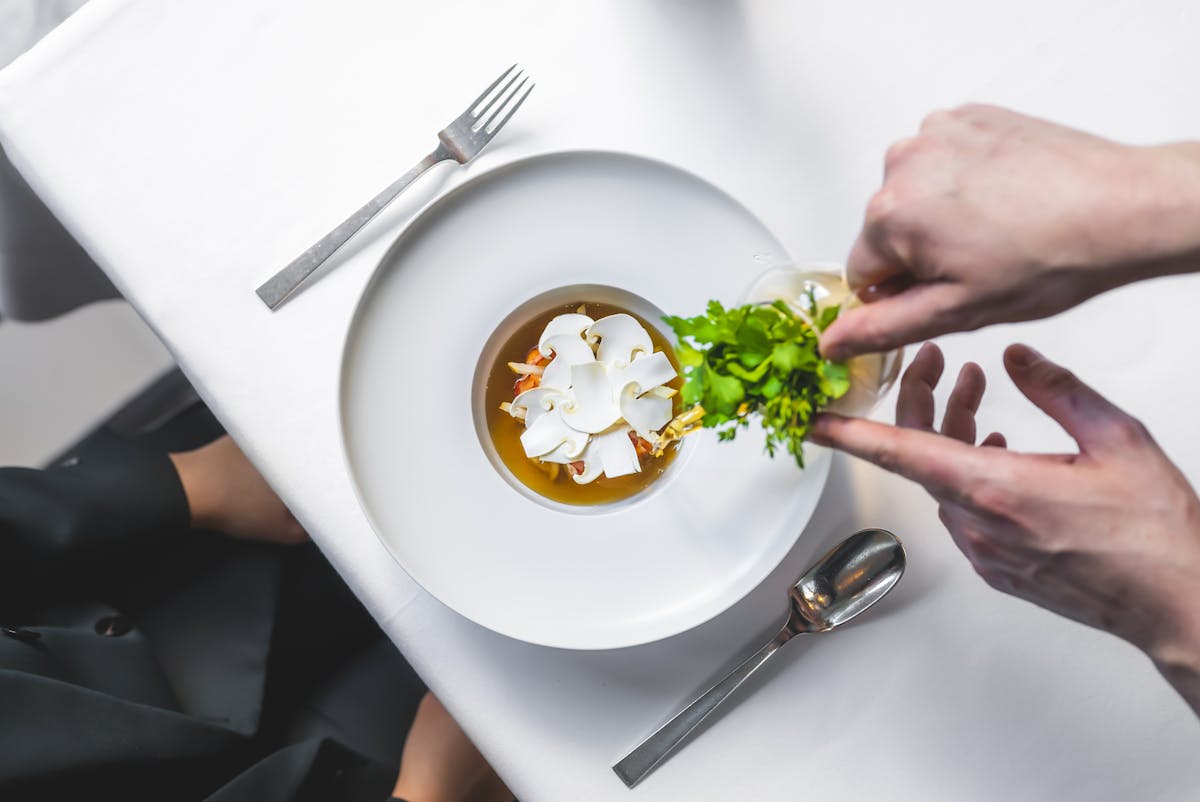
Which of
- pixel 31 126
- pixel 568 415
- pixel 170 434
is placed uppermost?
pixel 31 126

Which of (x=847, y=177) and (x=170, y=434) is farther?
(x=170, y=434)

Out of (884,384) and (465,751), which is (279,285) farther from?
(465,751)

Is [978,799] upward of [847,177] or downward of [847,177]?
downward

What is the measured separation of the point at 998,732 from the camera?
82 cm

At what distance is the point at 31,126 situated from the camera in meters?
0.81

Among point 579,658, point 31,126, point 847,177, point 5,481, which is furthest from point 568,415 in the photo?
point 5,481

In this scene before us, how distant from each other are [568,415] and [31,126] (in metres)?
0.58

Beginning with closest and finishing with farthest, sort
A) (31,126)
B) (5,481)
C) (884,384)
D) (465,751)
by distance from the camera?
(884,384), (31,126), (5,481), (465,751)

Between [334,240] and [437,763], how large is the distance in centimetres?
76

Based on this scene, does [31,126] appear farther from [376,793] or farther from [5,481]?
[376,793]

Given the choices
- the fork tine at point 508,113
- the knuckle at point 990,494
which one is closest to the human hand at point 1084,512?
the knuckle at point 990,494

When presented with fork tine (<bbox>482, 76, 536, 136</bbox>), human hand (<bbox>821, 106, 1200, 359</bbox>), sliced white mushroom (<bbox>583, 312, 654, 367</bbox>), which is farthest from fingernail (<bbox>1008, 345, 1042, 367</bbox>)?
fork tine (<bbox>482, 76, 536, 136</bbox>)

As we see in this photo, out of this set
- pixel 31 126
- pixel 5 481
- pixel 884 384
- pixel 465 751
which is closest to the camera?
pixel 884 384

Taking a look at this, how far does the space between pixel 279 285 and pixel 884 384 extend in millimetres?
554
